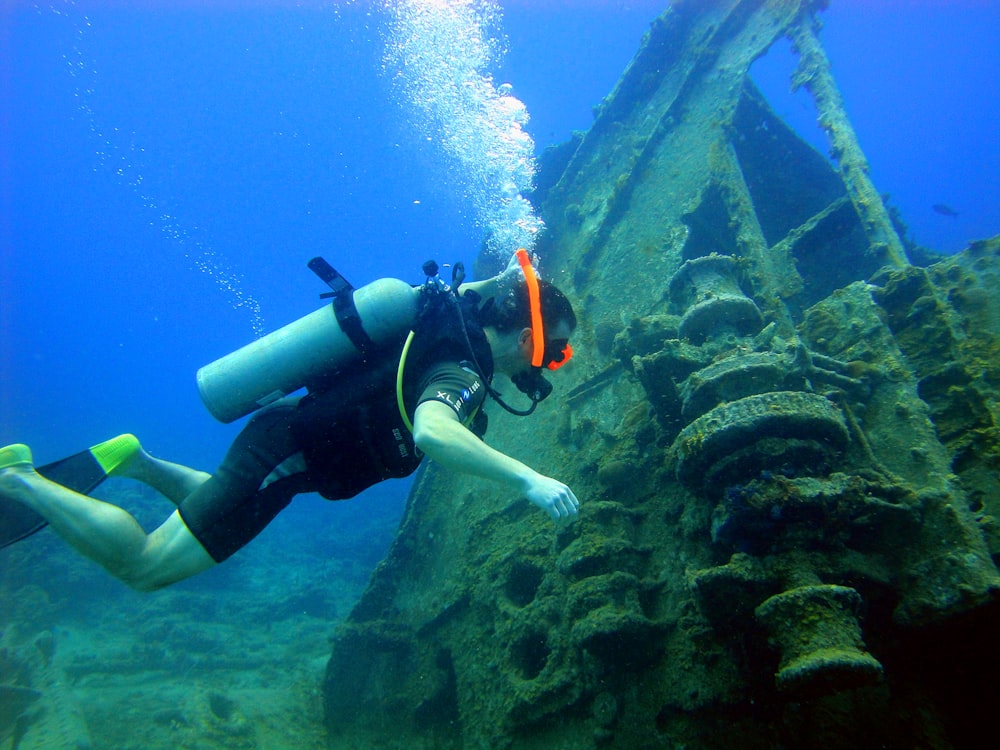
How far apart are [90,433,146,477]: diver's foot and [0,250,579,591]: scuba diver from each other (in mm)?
10

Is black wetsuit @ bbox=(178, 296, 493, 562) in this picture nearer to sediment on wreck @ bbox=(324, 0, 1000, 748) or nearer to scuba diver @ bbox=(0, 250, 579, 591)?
scuba diver @ bbox=(0, 250, 579, 591)

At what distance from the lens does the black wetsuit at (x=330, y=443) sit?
276 centimetres

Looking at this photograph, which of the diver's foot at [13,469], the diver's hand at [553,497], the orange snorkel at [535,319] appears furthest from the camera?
the orange snorkel at [535,319]

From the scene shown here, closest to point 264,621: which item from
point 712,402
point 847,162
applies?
point 712,402

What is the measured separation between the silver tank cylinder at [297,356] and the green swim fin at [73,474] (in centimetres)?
93

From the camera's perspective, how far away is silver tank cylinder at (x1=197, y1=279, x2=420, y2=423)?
3219 mm

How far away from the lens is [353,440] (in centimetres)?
300

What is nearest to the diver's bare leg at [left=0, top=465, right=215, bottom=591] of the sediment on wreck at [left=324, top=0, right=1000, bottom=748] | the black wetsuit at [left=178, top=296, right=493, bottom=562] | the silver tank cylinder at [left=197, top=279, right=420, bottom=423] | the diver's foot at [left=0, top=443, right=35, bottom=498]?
the diver's foot at [left=0, top=443, right=35, bottom=498]

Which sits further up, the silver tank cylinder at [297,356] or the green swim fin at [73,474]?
the silver tank cylinder at [297,356]

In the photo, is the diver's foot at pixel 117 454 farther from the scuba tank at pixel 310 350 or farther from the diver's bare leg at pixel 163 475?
the scuba tank at pixel 310 350

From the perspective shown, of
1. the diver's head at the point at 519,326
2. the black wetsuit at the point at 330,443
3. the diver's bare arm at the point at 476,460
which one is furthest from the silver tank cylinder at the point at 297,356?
the diver's bare arm at the point at 476,460

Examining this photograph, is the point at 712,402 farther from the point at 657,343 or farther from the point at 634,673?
the point at 634,673

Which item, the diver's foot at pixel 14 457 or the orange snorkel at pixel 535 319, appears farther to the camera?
the orange snorkel at pixel 535 319

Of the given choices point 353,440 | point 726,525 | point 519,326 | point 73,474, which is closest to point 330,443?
point 353,440
